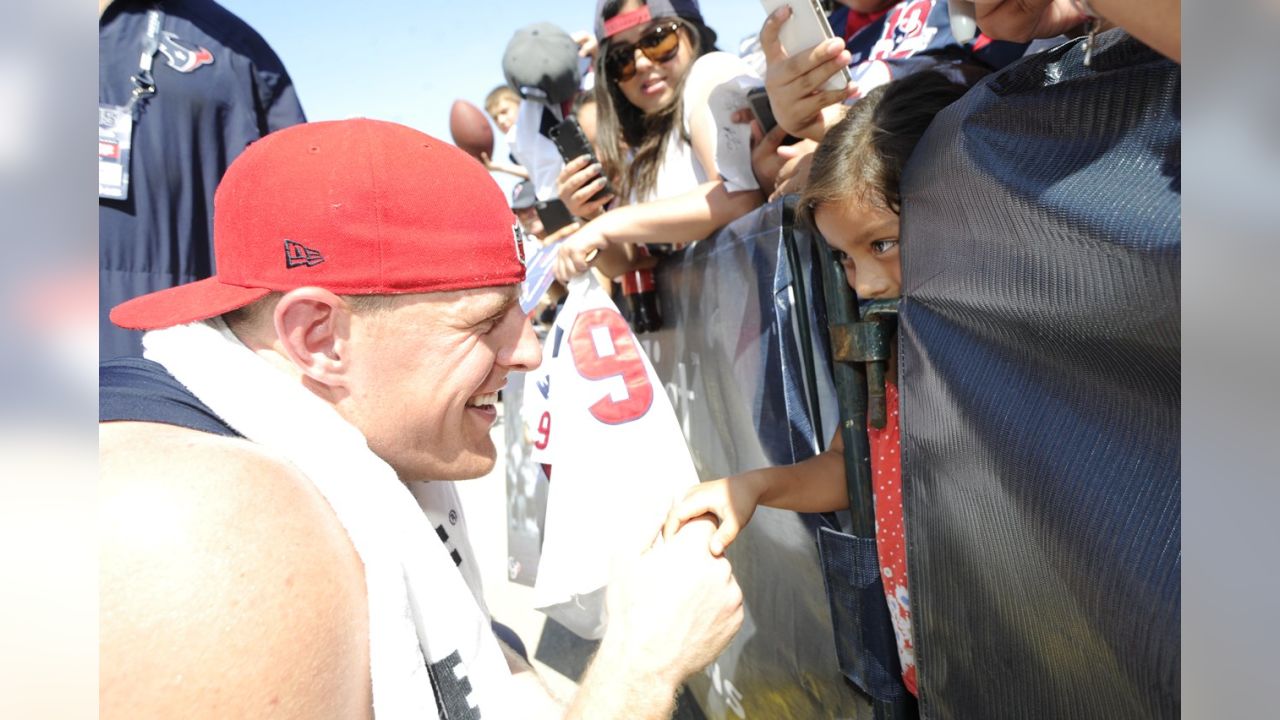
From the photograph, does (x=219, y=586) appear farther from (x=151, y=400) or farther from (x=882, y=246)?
(x=882, y=246)

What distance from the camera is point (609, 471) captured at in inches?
94.6

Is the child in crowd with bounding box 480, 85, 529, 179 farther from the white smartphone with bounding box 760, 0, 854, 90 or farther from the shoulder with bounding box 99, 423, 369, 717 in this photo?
the shoulder with bounding box 99, 423, 369, 717

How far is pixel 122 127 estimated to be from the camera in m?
2.62

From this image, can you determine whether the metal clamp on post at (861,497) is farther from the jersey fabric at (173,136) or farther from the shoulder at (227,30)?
the shoulder at (227,30)

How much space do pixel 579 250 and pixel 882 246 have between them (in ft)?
4.59

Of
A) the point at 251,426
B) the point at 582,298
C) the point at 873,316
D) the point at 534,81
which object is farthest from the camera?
the point at 534,81

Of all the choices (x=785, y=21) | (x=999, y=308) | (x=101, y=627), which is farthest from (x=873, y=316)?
(x=101, y=627)

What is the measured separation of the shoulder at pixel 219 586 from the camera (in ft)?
3.11

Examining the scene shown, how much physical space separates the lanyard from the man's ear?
1.70 meters

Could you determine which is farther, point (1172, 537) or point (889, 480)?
point (889, 480)

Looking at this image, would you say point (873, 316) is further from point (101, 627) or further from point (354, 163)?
point (101, 627)

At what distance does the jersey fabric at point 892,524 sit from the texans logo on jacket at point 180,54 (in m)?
2.51

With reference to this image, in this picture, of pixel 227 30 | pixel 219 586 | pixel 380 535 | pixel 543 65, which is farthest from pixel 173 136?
pixel 219 586

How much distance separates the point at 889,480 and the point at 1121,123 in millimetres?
1003
